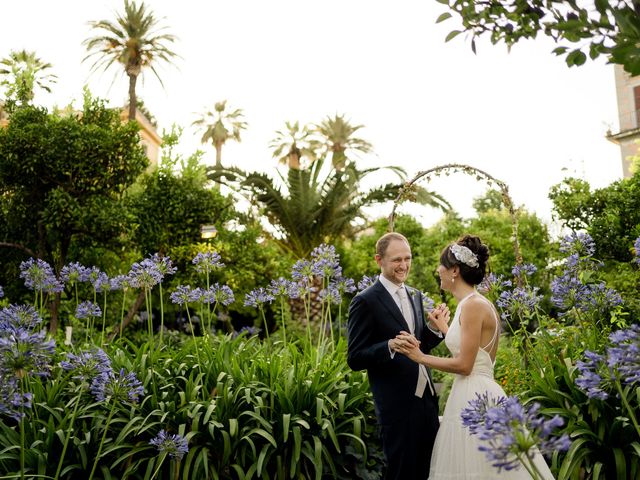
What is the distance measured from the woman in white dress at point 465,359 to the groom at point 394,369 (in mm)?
153

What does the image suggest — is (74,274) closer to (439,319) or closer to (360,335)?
(360,335)

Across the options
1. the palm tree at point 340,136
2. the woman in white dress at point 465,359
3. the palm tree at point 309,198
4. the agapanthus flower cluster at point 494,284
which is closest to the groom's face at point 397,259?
the woman in white dress at point 465,359

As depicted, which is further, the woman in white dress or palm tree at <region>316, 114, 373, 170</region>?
palm tree at <region>316, 114, 373, 170</region>

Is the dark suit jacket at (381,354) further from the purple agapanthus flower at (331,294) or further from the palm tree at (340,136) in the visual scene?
the palm tree at (340,136)

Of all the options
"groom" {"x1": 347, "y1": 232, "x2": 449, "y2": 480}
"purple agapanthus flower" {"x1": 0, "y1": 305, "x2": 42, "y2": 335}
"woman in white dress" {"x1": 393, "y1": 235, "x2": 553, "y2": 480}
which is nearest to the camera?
"purple agapanthus flower" {"x1": 0, "y1": 305, "x2": 42, "y2": 335}

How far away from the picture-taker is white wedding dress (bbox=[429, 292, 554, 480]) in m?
3.71

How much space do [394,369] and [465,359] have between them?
551 millimetres

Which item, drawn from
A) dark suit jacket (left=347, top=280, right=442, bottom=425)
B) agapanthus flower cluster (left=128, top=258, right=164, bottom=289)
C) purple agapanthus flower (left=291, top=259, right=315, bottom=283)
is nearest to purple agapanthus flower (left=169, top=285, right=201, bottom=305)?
agapanthus flower cluster (left=128, top=258, right=164, bottom=289)

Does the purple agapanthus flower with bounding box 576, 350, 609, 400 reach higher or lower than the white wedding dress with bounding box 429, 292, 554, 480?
higher

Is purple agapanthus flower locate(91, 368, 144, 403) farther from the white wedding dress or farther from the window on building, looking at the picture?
the window on building

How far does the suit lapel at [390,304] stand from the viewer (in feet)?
14.1

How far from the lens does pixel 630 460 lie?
13.8ft

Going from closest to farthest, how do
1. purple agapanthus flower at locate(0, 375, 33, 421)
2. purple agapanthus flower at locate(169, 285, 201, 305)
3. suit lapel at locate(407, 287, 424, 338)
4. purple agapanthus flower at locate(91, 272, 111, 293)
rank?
purple agapanthus flower at locate(0, 375, 33, 421), suit lapel at locate(407, 287, 424, 338), purple agapanthus flower at locate(169, 285, 201, 305), purple agapanthus flower at locate(91, 272, 111, 293)

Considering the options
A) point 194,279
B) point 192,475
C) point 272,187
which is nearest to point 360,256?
point 272,187
